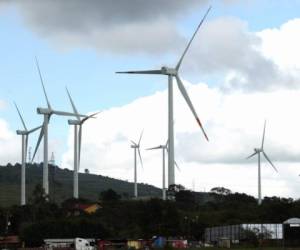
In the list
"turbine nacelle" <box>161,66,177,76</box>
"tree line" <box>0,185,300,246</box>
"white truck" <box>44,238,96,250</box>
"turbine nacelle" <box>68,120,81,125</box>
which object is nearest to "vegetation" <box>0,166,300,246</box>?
"tree line" <box>0,185,300,246</box>

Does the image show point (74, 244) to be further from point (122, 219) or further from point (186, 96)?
point (122, 219)

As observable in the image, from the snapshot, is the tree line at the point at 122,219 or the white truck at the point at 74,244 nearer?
the white truck at the point at 74,244

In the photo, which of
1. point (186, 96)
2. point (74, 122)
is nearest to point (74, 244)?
point (186, 96)

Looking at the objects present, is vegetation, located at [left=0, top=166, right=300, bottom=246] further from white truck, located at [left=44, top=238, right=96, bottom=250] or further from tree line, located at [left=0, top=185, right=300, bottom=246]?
white truck, located at [left=44, top=238, right=96, bottom=250]

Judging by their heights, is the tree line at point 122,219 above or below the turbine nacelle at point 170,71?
below

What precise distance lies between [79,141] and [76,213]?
17.5m

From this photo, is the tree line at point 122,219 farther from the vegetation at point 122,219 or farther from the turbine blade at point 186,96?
the turbine blade at point 186,96

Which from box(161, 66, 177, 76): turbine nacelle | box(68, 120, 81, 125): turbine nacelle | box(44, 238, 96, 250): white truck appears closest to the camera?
box(44, 238, 96, 250): white truck

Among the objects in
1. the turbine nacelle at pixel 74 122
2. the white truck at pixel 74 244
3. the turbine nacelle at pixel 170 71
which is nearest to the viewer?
the white truck at pixel 74 244

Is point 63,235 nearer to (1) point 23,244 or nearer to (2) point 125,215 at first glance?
(1) point 23,244

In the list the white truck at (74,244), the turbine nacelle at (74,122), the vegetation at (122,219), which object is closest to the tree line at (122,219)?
the vegetation at (122,219)

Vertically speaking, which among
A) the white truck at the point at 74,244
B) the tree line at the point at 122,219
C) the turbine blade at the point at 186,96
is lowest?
the white truck at the point at 74,244

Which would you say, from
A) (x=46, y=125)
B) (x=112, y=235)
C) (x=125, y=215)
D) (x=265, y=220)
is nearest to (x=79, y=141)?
(x=46, y=125)

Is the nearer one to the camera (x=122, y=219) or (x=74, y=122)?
(x=122, y=219)
